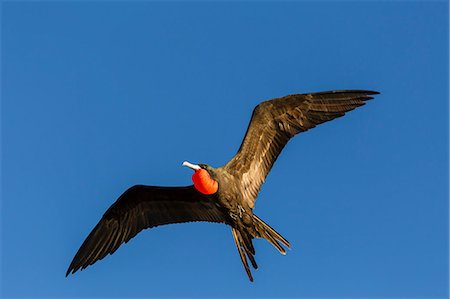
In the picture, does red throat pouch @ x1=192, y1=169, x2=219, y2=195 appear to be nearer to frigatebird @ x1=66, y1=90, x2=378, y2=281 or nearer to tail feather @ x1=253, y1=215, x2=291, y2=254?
frigatebird @ x1=66, y1=90, x2=378, y2=281

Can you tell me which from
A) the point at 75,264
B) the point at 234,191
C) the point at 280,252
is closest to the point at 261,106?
the point at 234,191

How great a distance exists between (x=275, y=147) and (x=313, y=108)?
0.73 meters

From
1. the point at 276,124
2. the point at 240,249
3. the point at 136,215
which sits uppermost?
the point at 276,124

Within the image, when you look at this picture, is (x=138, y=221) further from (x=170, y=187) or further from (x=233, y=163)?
(x=233, y=163)

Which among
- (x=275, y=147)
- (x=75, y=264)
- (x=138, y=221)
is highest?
(x=275, y=147)

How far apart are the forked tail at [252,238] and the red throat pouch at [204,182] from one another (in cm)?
66

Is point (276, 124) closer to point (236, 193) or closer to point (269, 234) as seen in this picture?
point (236, 193)

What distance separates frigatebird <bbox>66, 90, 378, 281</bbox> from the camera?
859 centimetres

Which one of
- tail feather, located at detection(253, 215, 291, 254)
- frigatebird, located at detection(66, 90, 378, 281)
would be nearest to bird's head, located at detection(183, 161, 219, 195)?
frigatebird, located at detection(66, 90, 378, 281)

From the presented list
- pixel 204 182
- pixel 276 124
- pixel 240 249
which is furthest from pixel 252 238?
pixel 276 124

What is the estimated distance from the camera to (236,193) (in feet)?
28.4

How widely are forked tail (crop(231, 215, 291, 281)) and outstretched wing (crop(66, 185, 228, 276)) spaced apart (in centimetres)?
69

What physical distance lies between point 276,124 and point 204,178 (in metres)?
1.32

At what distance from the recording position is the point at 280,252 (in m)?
8.33
